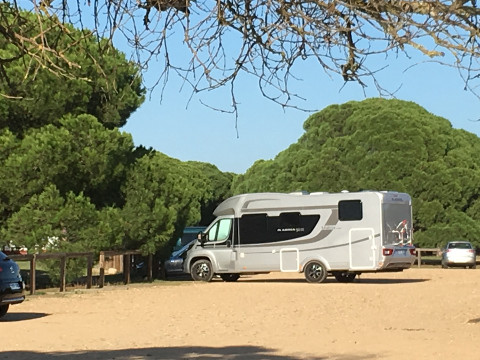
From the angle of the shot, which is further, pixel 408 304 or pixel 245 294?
pixel 245 294

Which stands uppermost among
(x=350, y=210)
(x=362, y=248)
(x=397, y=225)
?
(x=350, y=210)

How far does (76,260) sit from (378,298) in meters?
9.14

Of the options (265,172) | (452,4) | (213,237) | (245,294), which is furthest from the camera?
(265,172)

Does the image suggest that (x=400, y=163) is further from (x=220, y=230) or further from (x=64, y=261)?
(x=64, y=261)

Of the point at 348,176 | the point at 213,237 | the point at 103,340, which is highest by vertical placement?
the point at 348,176

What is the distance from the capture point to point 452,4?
5727mm

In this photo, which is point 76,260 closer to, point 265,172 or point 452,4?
point 452,4

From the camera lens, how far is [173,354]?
487 inches

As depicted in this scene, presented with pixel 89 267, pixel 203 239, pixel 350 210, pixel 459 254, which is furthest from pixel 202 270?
pixel 459 254

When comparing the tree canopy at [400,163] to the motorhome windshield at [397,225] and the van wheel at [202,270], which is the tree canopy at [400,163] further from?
the van wheel at [202,270]

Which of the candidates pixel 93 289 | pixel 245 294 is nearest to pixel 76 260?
pixel 93 289

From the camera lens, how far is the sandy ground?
41.7 ft

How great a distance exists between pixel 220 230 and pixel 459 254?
15.5m

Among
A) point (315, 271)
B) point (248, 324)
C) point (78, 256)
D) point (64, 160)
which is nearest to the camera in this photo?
point (248, 324)
